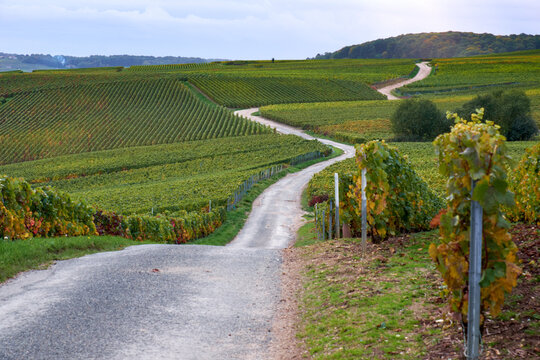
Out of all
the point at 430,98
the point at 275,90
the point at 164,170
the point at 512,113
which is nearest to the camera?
the point at 164,170

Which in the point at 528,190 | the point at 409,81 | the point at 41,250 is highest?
the point at 409,81

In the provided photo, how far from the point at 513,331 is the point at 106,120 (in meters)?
109

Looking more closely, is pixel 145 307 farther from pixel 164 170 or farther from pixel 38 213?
pixel 164 170

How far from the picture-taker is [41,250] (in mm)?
15789

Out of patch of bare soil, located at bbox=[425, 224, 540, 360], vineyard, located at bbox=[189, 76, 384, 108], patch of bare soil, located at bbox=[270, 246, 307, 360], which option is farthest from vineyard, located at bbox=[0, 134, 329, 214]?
vineyard, located at bbox=[189, 76, 384, 108]

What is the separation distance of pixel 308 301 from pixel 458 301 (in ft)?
15.6

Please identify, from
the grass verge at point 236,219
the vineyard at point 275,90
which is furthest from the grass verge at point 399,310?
the vineyard at point 275,90

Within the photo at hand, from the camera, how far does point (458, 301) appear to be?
7562mm

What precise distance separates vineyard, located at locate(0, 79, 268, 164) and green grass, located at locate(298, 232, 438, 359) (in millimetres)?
82078

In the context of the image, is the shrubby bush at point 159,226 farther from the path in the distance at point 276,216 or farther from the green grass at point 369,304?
the green grass at point 369,304

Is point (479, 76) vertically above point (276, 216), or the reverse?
point (479, 76)

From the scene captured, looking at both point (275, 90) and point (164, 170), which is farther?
point (275, 90)

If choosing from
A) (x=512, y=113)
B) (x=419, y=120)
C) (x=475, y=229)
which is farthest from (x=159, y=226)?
(x=512, y=113)

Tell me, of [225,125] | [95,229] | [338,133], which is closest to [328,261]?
[95,229]
